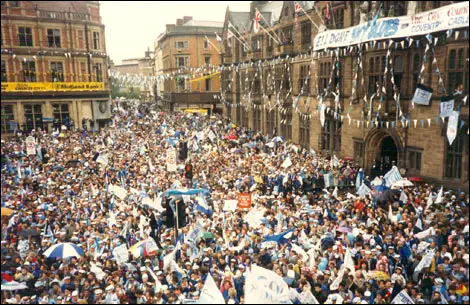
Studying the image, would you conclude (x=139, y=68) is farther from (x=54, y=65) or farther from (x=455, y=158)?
(x=455, y=158)

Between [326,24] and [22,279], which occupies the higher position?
[326,24]

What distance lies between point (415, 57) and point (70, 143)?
2520cm

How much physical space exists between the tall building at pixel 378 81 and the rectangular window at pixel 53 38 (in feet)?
79.4

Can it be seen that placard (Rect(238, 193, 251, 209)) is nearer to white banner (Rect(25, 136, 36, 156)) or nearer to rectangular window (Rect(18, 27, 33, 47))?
white banner (Rect(25, 136, 36, 156))

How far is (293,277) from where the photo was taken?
12.1 metres

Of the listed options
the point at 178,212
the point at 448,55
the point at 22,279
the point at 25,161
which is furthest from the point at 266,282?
the point at 25,161

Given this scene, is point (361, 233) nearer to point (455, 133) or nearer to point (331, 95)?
point (455, 133)

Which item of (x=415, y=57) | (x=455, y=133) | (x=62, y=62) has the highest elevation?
(x=62, y=62)

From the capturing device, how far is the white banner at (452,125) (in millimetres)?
18844

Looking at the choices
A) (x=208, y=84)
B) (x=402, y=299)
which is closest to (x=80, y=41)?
(x=208, y=84)

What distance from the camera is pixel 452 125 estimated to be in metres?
19.2

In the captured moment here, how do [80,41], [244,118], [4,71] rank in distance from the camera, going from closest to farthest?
1. [4,71]
2. [80,41]
3. [244,118]

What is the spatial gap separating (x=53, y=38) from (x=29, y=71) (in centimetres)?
465

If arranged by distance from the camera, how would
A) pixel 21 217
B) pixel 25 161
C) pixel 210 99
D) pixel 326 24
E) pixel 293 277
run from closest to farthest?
pixel 293 277
pixel 21 217
pixel 25 161
pixel 326 24
pixel 210 99
